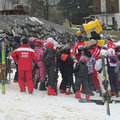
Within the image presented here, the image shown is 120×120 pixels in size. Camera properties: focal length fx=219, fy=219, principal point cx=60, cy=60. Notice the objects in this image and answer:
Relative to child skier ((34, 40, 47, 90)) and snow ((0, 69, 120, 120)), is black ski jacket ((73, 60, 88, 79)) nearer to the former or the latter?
snow ((0, 69, 120, 120))

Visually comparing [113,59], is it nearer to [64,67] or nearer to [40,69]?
[64,67]

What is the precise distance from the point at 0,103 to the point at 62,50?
9.76ft

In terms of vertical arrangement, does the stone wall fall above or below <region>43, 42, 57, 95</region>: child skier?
above

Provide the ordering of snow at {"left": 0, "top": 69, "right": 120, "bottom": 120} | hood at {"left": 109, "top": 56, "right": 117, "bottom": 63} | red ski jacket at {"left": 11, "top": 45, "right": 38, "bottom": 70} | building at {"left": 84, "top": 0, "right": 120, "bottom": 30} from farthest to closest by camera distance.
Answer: building at {"left": 84, "top": 0, "right": 120, "bottom": 30}
hood at {"left": 109, "top": 56, "right": 117, "bottom": 63}
red ski jacket at {"left": 11, "top": 45, "right": 38, "bottom": 70}
snow at {"left": 0, "top": 69, "right": 120, "bottom": 120}

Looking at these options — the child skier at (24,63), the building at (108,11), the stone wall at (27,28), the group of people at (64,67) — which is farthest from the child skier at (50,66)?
the building at (108,11)

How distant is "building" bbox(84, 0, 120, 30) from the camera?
50.3 metres

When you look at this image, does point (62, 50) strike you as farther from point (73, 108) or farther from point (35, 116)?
point (35, 116)

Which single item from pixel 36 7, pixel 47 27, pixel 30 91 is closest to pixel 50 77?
pixel 30 91

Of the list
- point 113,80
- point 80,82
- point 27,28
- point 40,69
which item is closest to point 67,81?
point 80,82

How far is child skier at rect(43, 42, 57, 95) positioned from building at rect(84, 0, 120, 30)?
4481 centimetres

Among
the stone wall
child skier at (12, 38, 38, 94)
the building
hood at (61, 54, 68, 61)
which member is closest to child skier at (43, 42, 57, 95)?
hood at (61, 54, 68, 61)

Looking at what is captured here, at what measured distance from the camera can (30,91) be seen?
6.21 m

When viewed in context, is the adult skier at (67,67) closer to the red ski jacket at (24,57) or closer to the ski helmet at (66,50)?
the ski helmet at (66,50)

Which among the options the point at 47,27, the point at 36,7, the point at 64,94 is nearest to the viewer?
the point at 64,94
